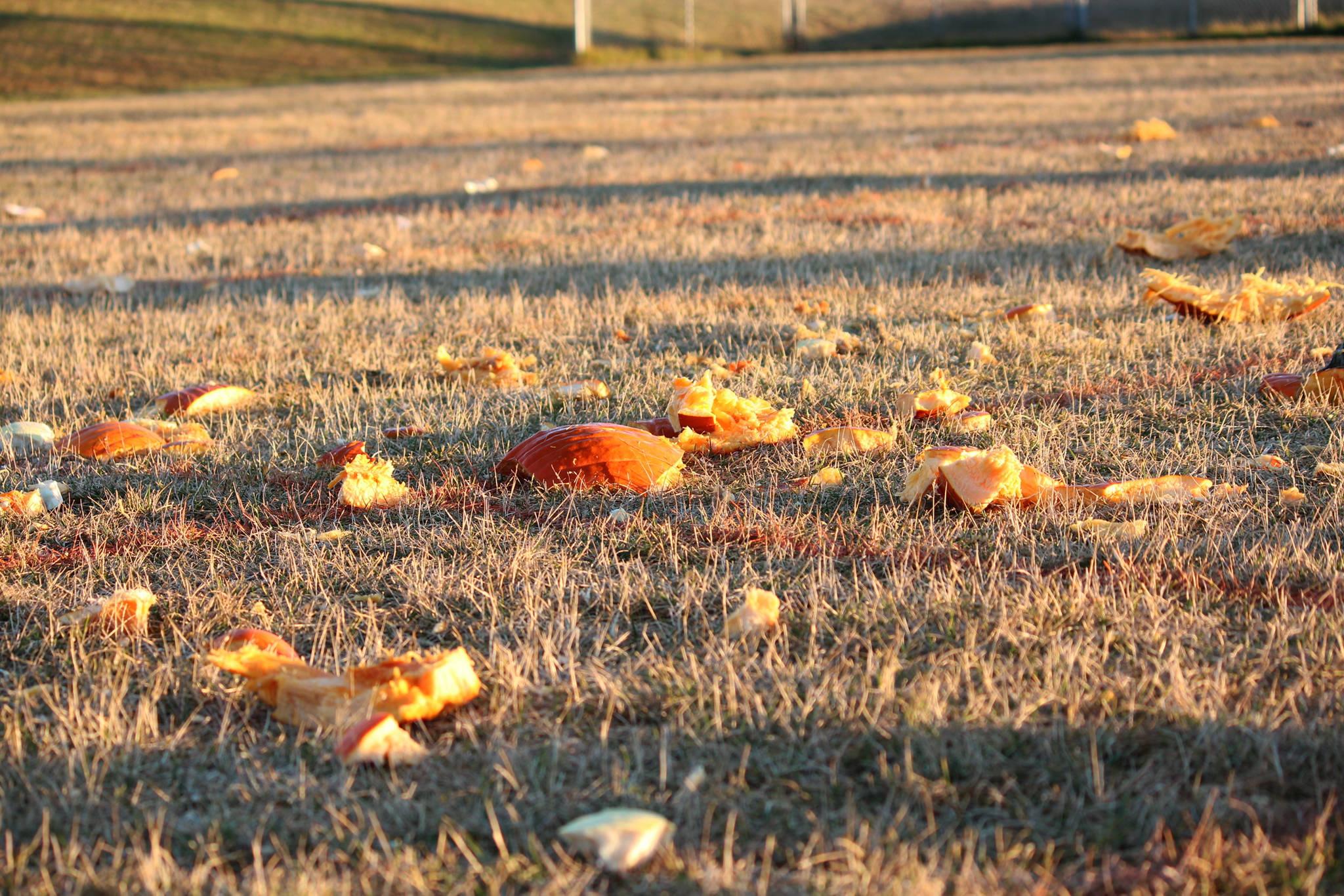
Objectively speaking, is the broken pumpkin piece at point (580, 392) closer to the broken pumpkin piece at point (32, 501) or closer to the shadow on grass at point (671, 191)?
the broken pumpkin piece at point (32, 501)

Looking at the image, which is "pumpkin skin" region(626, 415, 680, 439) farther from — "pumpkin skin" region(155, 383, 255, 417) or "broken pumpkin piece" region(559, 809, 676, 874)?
"broken pumpkin piece" region(559, 809, 676, 874)

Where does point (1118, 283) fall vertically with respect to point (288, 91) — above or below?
below

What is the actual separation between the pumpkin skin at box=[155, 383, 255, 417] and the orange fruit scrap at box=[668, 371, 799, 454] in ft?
6.79

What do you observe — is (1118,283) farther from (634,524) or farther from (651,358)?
(634,524)

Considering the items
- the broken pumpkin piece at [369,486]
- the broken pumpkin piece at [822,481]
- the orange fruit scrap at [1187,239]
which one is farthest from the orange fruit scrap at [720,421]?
the orange fruit scrap at [1187,239]

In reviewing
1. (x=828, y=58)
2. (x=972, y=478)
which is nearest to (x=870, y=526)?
(x=972, y=478)

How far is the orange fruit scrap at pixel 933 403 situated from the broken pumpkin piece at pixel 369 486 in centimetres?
192

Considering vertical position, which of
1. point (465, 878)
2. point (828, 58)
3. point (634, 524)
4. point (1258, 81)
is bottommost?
point (465, 878)

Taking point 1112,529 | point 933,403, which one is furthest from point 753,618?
point 933,403

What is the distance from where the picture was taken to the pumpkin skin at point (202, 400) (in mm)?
4492

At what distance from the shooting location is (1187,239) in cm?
719

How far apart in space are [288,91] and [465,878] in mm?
32010

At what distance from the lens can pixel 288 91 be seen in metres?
29.9

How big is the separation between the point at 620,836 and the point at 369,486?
1.96 meters
